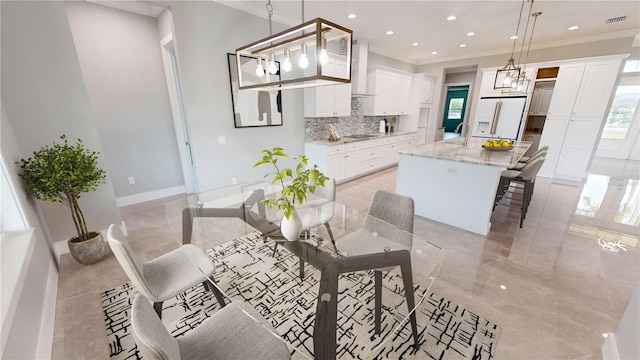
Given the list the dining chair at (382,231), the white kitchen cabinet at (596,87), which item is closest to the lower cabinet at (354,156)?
the dining chair at (382,231)

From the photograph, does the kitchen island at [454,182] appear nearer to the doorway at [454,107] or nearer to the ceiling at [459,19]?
the ceiling at [459,19]

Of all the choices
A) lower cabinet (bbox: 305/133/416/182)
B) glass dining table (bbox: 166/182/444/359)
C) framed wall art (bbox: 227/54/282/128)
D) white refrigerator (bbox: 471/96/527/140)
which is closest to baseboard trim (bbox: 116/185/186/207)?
framed wall art (bbox: 227/54/282/128)

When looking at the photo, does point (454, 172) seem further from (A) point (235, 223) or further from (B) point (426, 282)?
(A) point (235, 223)

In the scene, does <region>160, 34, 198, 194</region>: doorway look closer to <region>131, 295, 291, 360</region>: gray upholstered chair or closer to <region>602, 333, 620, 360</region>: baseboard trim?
<region>131, 295, 291, 360</region>: gray upholstered chair

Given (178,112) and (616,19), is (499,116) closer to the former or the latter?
(616,19)

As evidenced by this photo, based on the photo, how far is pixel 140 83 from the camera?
3.53 m

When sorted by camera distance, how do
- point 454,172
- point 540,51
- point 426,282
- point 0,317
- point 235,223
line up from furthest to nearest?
point 540,51 < point 454,172 < point 235,223 < point 426,282 < point 0,317

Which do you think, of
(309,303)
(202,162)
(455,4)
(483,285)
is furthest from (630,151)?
(202,162)

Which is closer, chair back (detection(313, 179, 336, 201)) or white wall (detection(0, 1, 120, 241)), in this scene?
white wall (detection(0, 1, 120, 241))

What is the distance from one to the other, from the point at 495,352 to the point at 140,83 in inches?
190

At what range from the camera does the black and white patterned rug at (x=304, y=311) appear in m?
1.44

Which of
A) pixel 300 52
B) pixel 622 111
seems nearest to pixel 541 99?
pixel 622 111

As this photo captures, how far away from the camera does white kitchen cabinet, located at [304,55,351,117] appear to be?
4199 mm

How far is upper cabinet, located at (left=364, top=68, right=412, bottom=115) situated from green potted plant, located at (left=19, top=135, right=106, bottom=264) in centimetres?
496
